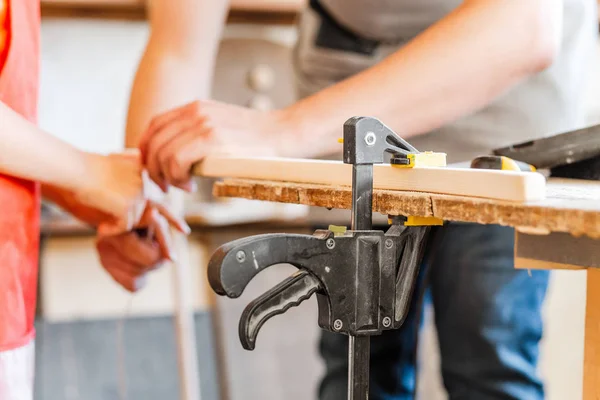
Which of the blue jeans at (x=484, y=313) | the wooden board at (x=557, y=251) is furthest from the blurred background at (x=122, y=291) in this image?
the wooden board at (x=557, y=251)

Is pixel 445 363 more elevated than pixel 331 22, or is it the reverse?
pixel 331 22

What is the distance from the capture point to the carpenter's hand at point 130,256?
1.01 meters

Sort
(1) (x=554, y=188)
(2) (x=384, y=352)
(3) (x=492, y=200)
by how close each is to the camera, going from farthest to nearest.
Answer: (2) (x=384, y=352) < (1) (x=554, y=188) < (3) (x=492, y=200)

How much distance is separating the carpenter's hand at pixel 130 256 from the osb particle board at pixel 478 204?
12.1 inches

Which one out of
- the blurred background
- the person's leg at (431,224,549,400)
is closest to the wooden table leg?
the person's leg at (431,224,549,400)

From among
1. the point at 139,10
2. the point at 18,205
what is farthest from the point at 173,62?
the point at 139,10

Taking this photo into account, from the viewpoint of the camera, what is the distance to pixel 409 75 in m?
0.75

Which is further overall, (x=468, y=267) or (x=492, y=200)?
(x=468, y=267)

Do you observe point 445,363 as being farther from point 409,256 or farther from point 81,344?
point 81,344

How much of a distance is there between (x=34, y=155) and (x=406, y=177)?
380 millimetres

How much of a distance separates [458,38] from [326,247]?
0.29 metres

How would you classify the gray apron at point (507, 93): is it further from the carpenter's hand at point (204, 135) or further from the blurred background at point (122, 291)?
the blurred background at point (122, 291)

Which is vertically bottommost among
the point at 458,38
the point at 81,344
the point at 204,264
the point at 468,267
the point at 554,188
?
the point at 81,344

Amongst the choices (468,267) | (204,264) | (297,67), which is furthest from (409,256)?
(204,264)
